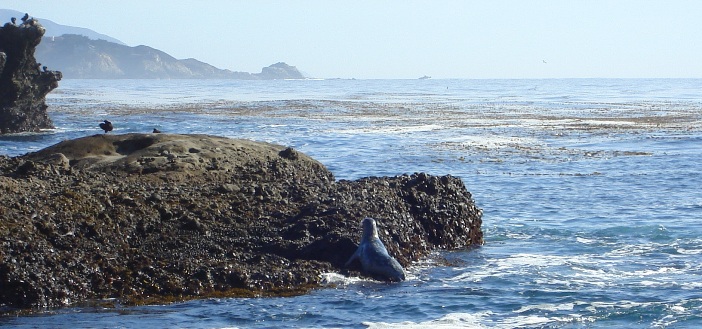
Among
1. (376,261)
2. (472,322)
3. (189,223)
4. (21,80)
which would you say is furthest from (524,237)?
(21,80)

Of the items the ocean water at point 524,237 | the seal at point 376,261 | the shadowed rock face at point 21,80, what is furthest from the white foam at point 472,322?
the shadowed rock face at point 21,80

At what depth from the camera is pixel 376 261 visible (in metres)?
12.6

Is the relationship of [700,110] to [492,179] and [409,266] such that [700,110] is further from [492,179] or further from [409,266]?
[409,266]

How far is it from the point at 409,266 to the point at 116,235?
3914 millimetres

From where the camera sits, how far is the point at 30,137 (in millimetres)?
34406

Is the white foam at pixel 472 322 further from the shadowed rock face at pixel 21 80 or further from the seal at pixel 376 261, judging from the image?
the shadowed rock face at pixel 21 80

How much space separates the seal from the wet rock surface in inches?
7.1

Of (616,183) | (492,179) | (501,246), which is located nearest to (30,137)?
(492,179)

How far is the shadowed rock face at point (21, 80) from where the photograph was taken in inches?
1389

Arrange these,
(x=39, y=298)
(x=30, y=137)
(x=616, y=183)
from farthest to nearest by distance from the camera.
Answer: (x=30, y=137) < (x=616, y=183) < (x=39, y=298)

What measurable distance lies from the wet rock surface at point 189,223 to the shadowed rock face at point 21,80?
20.2 meters

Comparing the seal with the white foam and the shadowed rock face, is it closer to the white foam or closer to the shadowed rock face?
the white foam

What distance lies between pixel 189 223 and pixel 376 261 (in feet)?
7.62

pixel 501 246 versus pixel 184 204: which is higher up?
pixel 184 204
